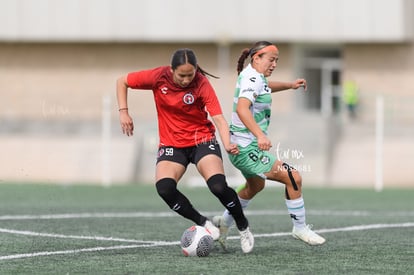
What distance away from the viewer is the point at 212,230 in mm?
10469

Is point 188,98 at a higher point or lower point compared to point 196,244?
higher

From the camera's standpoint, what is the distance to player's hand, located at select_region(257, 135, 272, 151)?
9953mm

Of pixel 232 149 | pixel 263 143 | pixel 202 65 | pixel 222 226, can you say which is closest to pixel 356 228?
pixel 222 226

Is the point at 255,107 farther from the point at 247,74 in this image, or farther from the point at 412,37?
the point at 412,37

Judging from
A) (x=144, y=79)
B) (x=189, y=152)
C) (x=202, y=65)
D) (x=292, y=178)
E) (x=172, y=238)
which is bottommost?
(x=202, y=65)

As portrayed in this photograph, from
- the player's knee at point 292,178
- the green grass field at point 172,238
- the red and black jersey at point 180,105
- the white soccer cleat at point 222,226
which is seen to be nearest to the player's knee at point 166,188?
the red and black jersey at point 180,105

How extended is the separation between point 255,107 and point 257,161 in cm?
53

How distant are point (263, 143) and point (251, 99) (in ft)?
1.88

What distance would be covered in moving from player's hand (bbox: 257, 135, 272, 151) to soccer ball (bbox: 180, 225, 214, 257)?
932 mm

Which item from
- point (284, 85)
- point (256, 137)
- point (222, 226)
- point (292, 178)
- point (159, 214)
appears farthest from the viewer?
point (159, 214)

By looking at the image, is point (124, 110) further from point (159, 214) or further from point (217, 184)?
point (159, 214)

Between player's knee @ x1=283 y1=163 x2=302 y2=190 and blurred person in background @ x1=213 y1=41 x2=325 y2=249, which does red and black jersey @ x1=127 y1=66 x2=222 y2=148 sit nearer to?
blurred person in background @ x1=213 y1=41 x2=325 y2=249

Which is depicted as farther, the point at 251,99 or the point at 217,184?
the point at 251,99

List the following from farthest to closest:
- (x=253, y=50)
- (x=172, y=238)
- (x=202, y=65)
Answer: (x=202, y=65) → (x=172, y=238) → (x=253, y=50)
